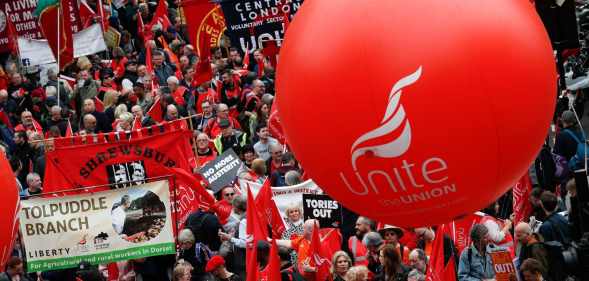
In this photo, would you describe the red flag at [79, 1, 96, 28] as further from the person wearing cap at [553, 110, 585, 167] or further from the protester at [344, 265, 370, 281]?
the protester at [344, 265, 370, 281]

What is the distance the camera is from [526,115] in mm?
7355

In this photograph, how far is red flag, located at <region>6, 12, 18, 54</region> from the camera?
26.4 meters

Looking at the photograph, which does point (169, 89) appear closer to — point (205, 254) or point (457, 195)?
point (205, 254)

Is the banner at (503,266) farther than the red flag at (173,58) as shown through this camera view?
No

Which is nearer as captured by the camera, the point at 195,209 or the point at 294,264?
the point at 294,264

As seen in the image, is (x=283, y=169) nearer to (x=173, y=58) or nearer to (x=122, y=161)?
(x=122, y=161)

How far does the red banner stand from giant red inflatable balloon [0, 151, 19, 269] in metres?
5.71

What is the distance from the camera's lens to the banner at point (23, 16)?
26.1 m

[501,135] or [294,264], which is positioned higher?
[501,135]

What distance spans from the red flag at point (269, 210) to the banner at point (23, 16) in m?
12.5

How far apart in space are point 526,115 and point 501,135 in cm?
20

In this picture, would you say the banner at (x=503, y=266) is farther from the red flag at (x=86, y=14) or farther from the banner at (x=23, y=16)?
the banner at (x=23, y=16)

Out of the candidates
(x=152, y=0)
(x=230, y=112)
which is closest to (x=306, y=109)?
(x=230, y=112)

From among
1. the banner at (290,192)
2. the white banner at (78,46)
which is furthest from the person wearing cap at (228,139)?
the white banner at (78,46)
